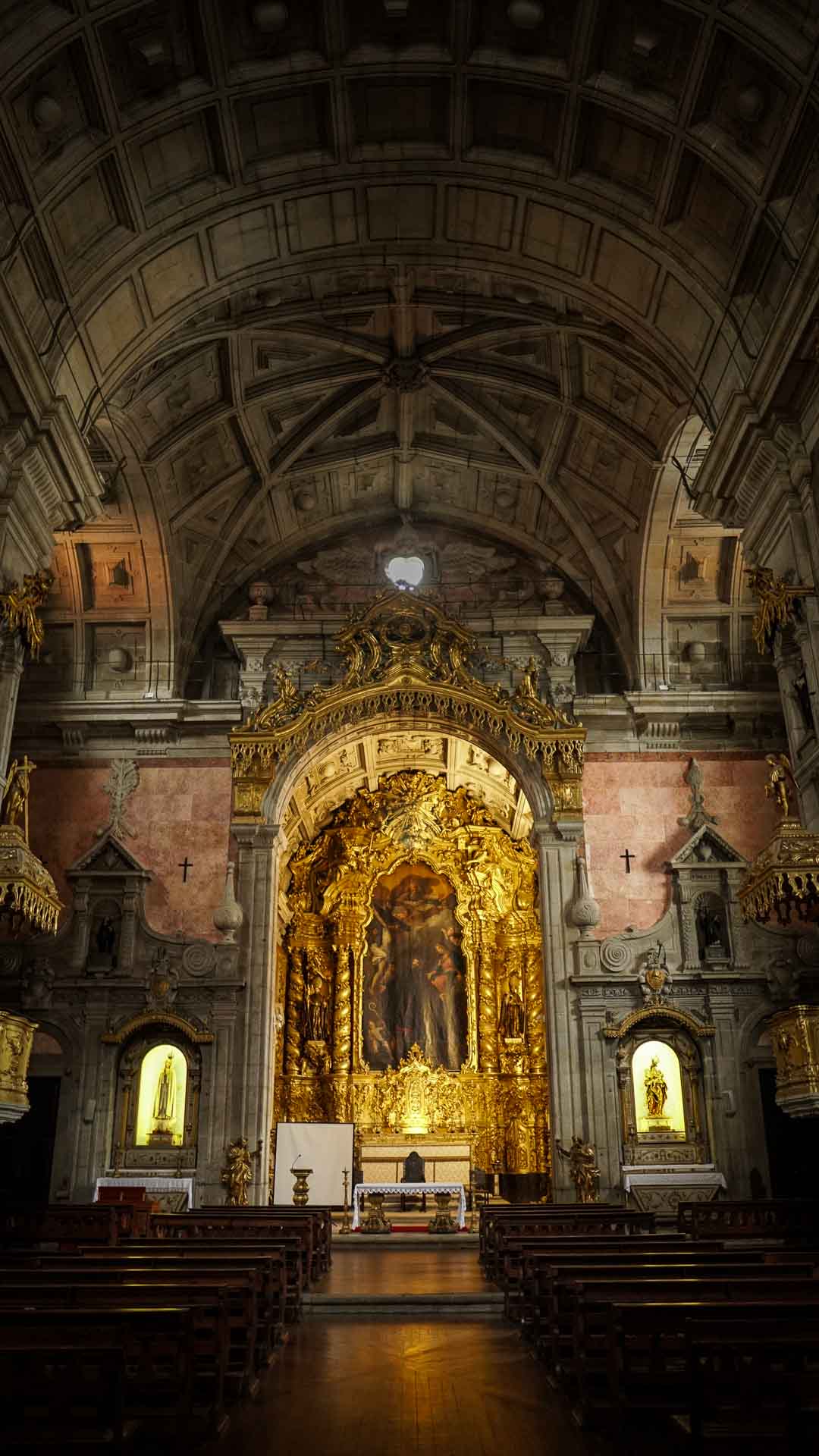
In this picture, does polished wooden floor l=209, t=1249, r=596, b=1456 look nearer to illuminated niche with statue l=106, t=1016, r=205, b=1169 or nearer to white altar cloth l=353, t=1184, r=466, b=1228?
white altar cloth l=353, t=1184, r=466, b=1228

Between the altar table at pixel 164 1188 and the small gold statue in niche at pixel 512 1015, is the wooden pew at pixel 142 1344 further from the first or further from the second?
the small gold statue in niche at pixel 512 1015

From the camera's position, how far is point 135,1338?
207 inches

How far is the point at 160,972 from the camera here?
19.2 meters

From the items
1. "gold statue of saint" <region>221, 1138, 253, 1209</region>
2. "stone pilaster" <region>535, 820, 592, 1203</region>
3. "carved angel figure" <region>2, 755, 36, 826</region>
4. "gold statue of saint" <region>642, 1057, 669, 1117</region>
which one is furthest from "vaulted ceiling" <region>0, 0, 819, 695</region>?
"gold statue of saint" <region>221, 1138, 253, 1209</region>

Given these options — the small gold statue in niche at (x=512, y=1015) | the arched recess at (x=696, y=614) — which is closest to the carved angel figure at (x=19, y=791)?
the arched recess at (x=696, y=614)

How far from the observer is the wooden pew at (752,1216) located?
1262 cm

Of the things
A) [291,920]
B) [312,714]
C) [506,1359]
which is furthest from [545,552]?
[506,1359]

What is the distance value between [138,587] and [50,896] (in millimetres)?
9527

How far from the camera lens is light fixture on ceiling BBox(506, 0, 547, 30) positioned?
13281 millimetres

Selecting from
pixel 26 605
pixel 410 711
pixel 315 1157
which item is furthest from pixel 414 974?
pixel 26 605

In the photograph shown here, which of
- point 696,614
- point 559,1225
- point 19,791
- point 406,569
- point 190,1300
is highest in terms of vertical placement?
point 406,569

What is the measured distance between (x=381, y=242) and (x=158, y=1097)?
46.5 feet

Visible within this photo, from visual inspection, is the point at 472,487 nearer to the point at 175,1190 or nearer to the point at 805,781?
the point at 805,781

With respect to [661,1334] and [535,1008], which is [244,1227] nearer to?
[661,1334]
